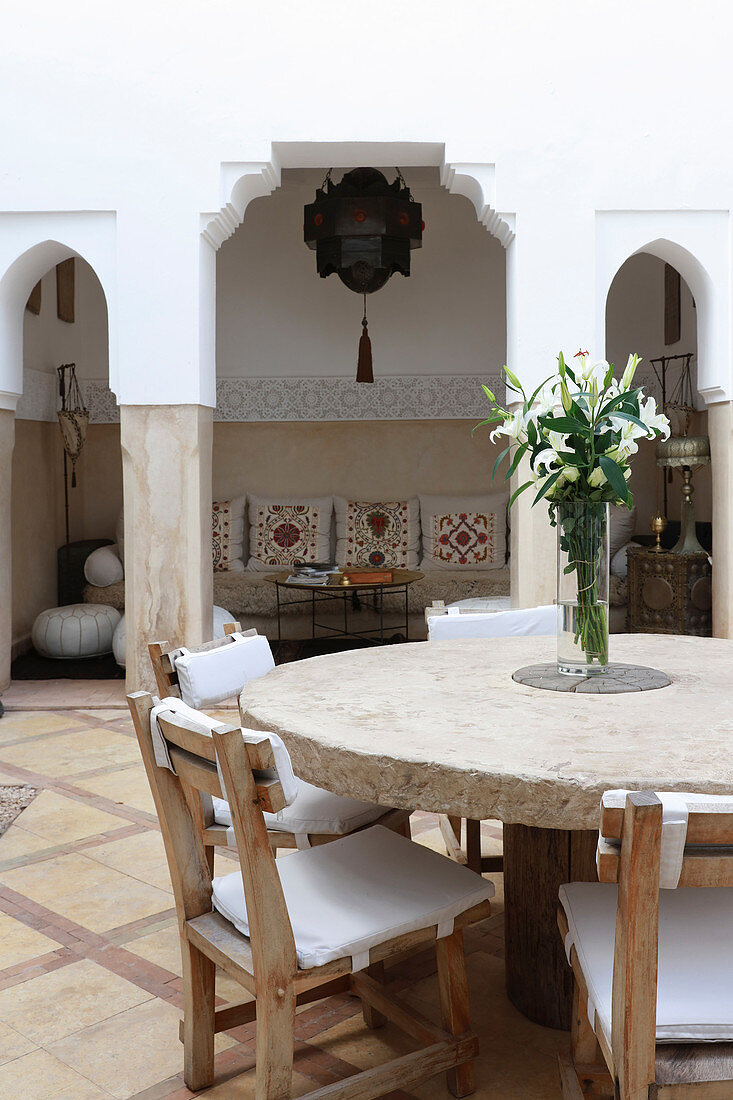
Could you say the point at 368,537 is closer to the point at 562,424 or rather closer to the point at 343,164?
the point at 343,164

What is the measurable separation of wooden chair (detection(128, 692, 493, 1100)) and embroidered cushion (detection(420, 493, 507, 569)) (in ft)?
19.8

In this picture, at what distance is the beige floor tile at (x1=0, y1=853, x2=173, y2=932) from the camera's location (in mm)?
3131

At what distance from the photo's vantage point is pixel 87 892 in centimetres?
330

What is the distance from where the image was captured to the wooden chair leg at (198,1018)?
210 cm

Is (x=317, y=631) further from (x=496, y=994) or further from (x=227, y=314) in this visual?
(x=496, y=994)

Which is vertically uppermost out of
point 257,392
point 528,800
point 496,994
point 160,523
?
point 257,392

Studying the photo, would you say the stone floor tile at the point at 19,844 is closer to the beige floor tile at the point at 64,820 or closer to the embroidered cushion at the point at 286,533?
the beige floor tile at the point at 64,820

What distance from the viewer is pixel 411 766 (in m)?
1.83

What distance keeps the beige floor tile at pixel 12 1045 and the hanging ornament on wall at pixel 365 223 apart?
533 cm

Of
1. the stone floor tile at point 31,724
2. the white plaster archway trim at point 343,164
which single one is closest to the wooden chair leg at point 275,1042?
the stone floor tile at point 31,724

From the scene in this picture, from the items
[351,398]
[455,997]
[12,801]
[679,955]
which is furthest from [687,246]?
[679,955]

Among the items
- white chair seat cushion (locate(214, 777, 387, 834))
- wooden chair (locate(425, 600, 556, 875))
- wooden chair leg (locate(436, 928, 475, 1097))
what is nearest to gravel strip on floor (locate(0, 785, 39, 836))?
wooden chair (locate(425, 600, 556, 875))

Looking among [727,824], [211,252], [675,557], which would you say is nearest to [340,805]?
[727,824]

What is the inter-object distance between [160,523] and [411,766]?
4.04 metres
